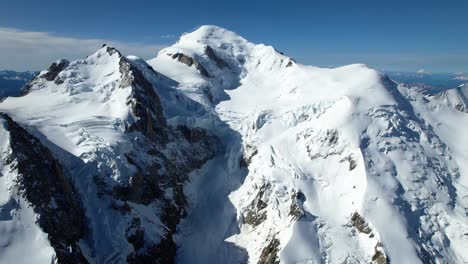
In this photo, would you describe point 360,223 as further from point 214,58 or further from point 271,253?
point 214,58

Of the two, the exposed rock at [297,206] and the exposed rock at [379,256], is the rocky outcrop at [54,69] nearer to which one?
the exposed rock at [297,206]

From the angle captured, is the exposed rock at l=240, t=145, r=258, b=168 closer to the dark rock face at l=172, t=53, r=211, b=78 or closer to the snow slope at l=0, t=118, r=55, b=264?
the dark rock face at l=172, t=53, r=211, b=78

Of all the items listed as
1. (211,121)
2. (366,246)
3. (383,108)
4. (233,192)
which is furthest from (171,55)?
(366,246)

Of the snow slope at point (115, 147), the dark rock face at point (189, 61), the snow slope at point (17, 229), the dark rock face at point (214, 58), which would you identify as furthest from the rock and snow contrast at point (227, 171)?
the dark rock face at point (214, 58)

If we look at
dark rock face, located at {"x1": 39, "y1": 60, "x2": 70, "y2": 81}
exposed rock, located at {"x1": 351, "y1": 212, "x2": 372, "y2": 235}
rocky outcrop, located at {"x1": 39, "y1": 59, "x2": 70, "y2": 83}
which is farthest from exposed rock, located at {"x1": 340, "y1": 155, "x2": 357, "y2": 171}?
dark rock face, located at {"x1": 39, "y1": 60, "x2": 70, "y2": 81}

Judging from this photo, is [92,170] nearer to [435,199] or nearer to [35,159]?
[35,159]

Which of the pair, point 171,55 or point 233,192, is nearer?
point 233,192

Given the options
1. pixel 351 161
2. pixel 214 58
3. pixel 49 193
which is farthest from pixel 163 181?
pixel 214 58
